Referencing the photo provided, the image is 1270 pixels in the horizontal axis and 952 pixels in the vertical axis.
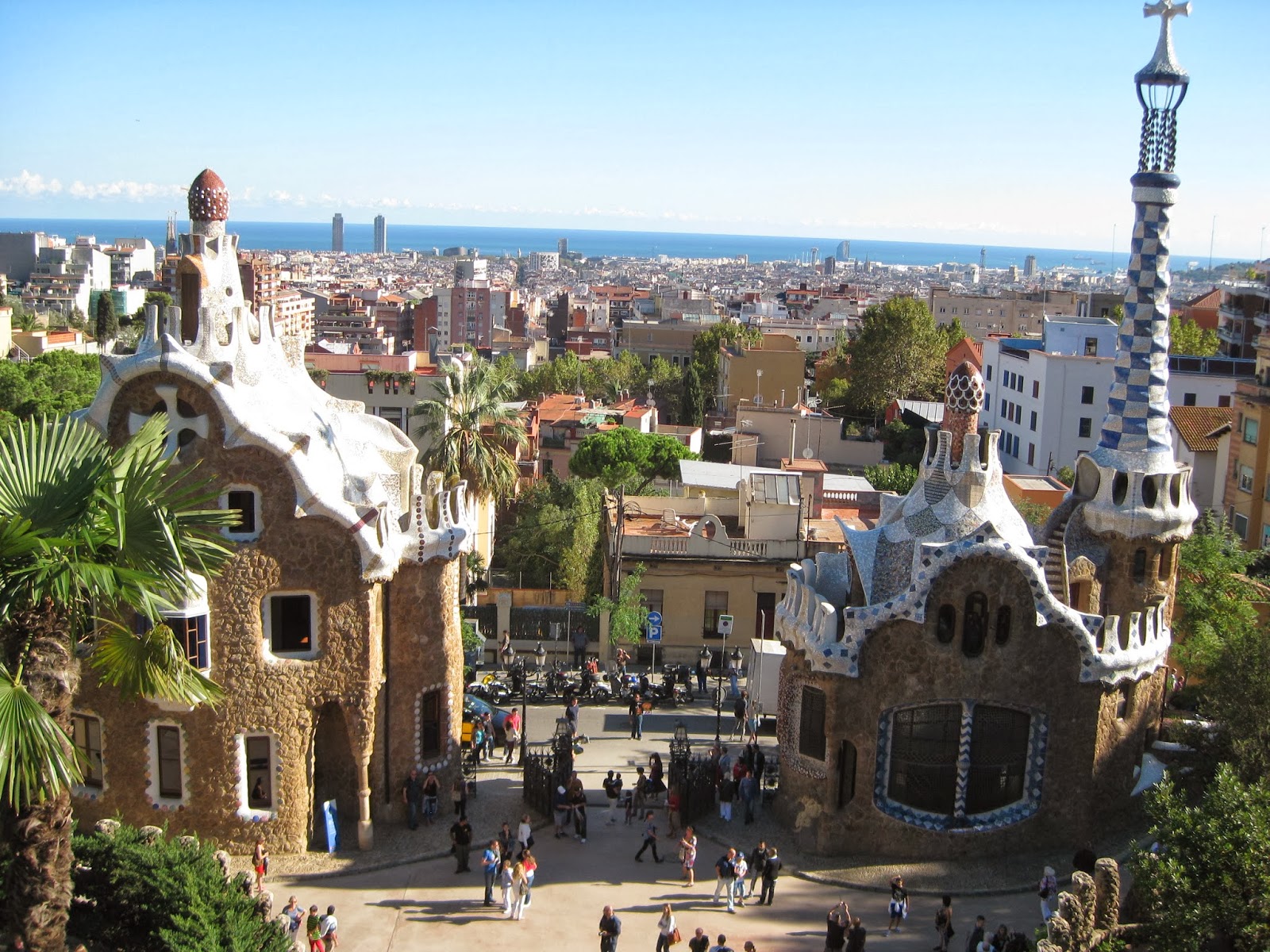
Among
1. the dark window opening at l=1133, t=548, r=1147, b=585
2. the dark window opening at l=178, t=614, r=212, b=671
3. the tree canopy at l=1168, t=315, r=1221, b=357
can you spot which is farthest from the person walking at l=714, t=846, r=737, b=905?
the tree canopy at l=1168, t=315, r=1221, b=357

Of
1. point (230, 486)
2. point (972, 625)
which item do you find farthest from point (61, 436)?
point (972, 625)

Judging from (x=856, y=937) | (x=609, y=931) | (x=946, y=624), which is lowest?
(x=609, y=931)

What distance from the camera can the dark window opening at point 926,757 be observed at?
81.5ft

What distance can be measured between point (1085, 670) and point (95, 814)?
1828cm

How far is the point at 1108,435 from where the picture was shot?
28125mm

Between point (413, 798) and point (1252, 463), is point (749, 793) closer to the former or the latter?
point (413, 798)

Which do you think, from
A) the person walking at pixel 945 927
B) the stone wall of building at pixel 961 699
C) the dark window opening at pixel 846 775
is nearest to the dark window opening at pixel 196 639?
the stone wall of building at pixel 961 699

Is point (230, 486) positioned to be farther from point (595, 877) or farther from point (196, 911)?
point (595, 877)

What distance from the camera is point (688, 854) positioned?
24.1 meters

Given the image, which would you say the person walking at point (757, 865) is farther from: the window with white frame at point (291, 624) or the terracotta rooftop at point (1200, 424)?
the terracotta rooftop at point (1200, 424)

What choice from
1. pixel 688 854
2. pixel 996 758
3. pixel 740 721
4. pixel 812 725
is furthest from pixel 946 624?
pixel 740 721

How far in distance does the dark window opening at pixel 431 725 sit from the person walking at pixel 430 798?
644 millimetres

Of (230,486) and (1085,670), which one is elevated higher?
(230,486)

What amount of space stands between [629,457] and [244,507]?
31753mm
